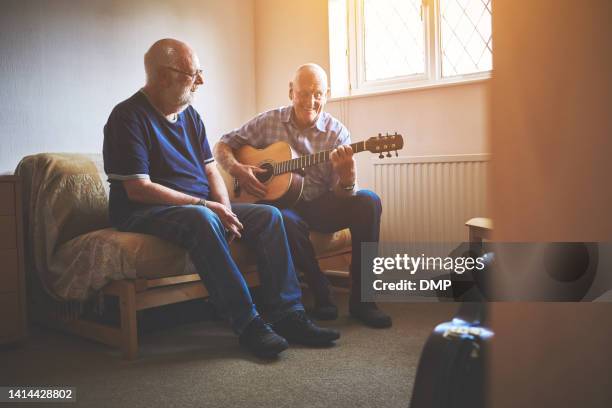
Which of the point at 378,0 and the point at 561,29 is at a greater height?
the point at 378,0

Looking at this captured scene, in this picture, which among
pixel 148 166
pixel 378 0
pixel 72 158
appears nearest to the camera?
pixel 148 166

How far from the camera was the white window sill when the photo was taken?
2.60m

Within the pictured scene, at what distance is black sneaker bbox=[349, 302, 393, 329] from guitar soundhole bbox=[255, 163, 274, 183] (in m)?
0.62

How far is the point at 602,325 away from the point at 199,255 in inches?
55.2

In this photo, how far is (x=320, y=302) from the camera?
6.78 feet

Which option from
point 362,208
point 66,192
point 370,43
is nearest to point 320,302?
point 362,208

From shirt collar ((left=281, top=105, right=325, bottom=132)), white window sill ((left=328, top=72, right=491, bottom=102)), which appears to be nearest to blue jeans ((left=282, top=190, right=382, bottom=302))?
shirt collar ((left=281, top=105, right=325, bottom=132))

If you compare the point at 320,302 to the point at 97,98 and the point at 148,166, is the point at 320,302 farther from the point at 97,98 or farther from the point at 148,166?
the point at 97,98

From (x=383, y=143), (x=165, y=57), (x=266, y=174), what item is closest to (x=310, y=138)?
(x=266, y=174)

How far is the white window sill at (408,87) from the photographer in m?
2.60

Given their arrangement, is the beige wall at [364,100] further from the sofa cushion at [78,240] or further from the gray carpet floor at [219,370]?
the sofa cushion at [78,240]

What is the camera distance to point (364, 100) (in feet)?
9.75

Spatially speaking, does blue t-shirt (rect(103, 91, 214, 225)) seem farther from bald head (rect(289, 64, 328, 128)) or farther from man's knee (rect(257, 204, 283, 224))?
bald head (rect(289, 64, 328, 128))

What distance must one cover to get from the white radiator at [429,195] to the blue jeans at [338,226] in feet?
2.17
